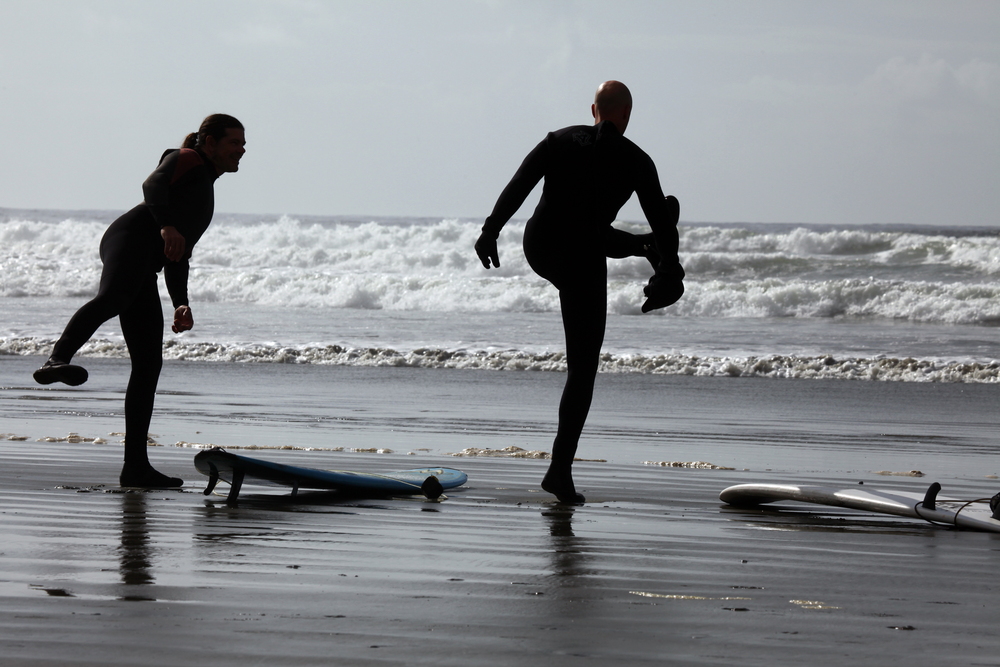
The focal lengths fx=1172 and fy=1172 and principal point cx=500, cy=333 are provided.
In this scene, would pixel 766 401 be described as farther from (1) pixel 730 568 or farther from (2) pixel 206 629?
(2) pixel 206 629

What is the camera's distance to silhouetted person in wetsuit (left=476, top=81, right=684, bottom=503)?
4.46m

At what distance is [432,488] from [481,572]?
5.16ft

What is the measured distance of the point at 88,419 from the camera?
8.44 m

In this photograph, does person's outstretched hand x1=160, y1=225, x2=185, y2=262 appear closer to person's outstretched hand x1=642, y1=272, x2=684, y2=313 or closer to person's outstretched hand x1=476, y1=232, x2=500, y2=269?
person's outstretched hand x1=476, y1=232, x2=500, y2=269

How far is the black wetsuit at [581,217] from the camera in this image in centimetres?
447

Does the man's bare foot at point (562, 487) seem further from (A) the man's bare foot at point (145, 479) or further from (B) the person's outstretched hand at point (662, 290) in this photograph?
(A) the man's bare foot at point (145, 479)

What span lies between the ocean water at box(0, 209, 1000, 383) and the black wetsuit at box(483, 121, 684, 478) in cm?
1142

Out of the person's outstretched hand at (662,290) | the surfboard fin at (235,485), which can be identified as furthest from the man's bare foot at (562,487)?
the surfboard fin at (235,485)

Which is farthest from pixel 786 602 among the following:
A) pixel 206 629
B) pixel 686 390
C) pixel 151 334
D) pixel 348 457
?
pixel 686 390

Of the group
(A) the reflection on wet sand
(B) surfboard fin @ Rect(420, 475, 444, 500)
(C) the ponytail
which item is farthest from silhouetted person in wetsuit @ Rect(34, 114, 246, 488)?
(B) surfboard fin @ Rect(420, 475, 444, 500)

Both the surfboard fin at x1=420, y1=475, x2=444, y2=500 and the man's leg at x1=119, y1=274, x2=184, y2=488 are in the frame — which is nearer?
the surfboard fin at x1=420, y1=475, x2=444, y2=500

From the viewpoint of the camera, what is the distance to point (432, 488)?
444cm

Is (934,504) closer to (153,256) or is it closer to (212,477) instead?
(212,477)

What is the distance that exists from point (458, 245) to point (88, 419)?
99.2ft
